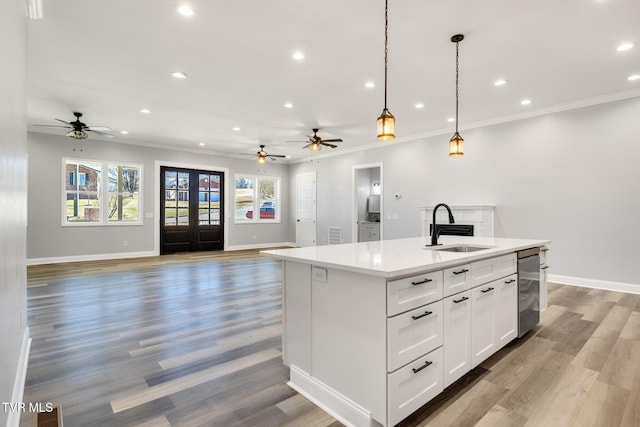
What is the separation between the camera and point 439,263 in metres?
1.83

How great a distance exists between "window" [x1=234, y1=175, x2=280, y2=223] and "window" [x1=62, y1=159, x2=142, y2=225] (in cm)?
272

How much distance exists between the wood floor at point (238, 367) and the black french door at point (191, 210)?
4334mm

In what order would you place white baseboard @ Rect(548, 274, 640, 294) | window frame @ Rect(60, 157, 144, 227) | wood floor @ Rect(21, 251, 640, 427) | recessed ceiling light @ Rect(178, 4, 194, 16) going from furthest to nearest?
window frame @ Rect(60, 157, 144, 227), white baseboard @ Rect(548, 274, 640, 294), recessed ceiling light @ Rect(178, 4, 194, 16), wood floor @ Rect(21, 251, 640, 427)

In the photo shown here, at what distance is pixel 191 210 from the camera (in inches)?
351

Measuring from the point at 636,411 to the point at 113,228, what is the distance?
911 cm

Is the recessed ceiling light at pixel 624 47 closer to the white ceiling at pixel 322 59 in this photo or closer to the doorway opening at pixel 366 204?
the white ceiling at pixel 322 59

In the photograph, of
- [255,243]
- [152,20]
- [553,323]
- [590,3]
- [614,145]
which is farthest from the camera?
[255,243]

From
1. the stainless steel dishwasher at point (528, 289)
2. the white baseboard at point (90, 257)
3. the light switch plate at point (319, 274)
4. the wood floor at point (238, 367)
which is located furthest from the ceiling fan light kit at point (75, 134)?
the stainless steel dishwasher at point (528, 289)

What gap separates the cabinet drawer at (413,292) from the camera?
1605 millimetres

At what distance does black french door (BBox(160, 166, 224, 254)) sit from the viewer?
28.0 ft

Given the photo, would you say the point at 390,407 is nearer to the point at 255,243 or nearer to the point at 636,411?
the point at 636,411

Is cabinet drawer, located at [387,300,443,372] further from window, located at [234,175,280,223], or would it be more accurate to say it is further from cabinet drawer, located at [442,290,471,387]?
window, located at [234,175,280,223]

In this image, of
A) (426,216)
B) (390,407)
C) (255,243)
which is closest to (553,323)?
(390,407)

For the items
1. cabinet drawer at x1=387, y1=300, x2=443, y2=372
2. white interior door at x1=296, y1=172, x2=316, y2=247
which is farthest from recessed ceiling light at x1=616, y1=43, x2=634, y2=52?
white interior door at x1=296, y1=172, x2=316, y2=247
